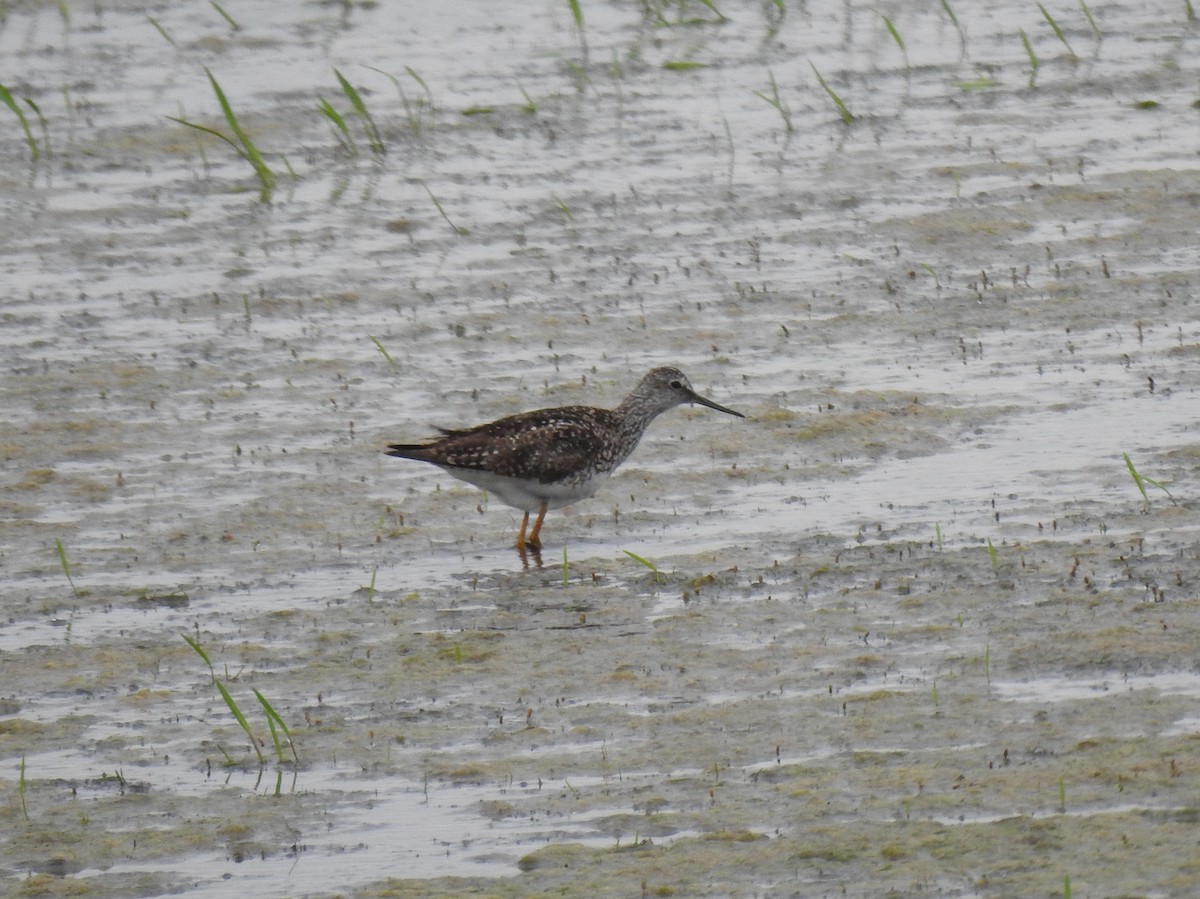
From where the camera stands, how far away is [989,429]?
10656 mm

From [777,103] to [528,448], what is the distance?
298 inches

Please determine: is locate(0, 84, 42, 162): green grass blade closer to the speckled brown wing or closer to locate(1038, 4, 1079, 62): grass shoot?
the speckled brown wing

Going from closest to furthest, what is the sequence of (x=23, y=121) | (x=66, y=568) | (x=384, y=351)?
1. (x=66, y=568)
2. (x=384, y=351)
3. (x=23, y=121)

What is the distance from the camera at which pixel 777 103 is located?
16.5 meters

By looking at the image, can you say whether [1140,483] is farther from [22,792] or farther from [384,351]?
[22,792]

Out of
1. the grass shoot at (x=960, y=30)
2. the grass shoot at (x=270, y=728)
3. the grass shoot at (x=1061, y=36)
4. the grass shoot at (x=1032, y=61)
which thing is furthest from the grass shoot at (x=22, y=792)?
the grass shoot at (x=960, y=30)

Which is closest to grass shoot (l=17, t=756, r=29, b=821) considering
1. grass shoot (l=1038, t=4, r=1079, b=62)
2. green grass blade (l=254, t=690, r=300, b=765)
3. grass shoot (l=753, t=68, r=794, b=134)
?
green grass blade (l=254, t=690, r=300, b=765)

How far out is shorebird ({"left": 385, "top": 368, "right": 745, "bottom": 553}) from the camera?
Answer: 9641 millimetres

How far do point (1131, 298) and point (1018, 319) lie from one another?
0.72 metres

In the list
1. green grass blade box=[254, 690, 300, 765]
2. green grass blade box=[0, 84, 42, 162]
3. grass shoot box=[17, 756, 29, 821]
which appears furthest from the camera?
green grass blade box=[0, 84, 42, 162]

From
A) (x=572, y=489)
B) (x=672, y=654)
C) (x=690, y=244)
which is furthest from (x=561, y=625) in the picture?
(x=690, y=244)

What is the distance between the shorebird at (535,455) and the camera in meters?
9.64

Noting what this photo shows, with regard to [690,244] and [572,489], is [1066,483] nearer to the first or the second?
[572,489]

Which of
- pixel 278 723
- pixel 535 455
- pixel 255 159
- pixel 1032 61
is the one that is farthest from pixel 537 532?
pixel 1032 61
